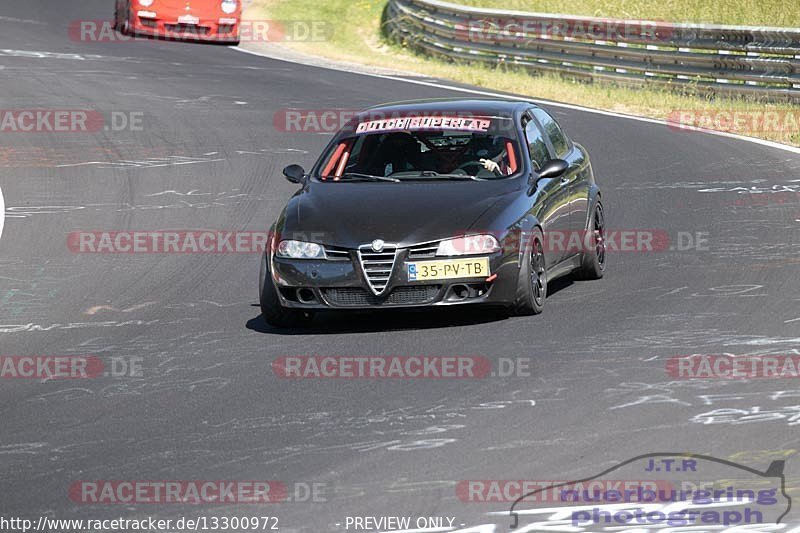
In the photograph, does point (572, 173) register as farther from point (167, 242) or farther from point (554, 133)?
point (167, 242)

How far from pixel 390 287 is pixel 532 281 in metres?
1.04

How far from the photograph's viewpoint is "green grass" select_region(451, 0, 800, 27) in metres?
32.6

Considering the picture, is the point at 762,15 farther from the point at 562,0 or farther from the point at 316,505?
the point at 316,505

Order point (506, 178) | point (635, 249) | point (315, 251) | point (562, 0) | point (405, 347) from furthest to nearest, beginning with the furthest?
1. point (562, 0)
2. point (635, 249)
3. point (506, 178)
4. point (315, 251)
5. point (405, 347)

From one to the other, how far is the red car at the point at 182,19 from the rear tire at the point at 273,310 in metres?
19.0

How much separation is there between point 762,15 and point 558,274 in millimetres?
23424

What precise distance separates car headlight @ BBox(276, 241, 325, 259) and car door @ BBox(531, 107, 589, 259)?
84.6 inches

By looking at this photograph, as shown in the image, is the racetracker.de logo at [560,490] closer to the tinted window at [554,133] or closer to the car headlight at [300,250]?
the car headlight at [300,250]

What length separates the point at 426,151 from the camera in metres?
11.1

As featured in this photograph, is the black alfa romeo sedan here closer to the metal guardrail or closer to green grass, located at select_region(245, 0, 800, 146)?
green grass, located at select_region(245, 0, 800, 146)

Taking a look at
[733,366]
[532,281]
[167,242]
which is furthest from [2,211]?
[733,366]

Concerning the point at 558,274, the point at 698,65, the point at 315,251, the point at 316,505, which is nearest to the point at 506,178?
the point at 558,274

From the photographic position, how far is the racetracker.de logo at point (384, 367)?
8766 mm

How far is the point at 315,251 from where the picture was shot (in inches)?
397
